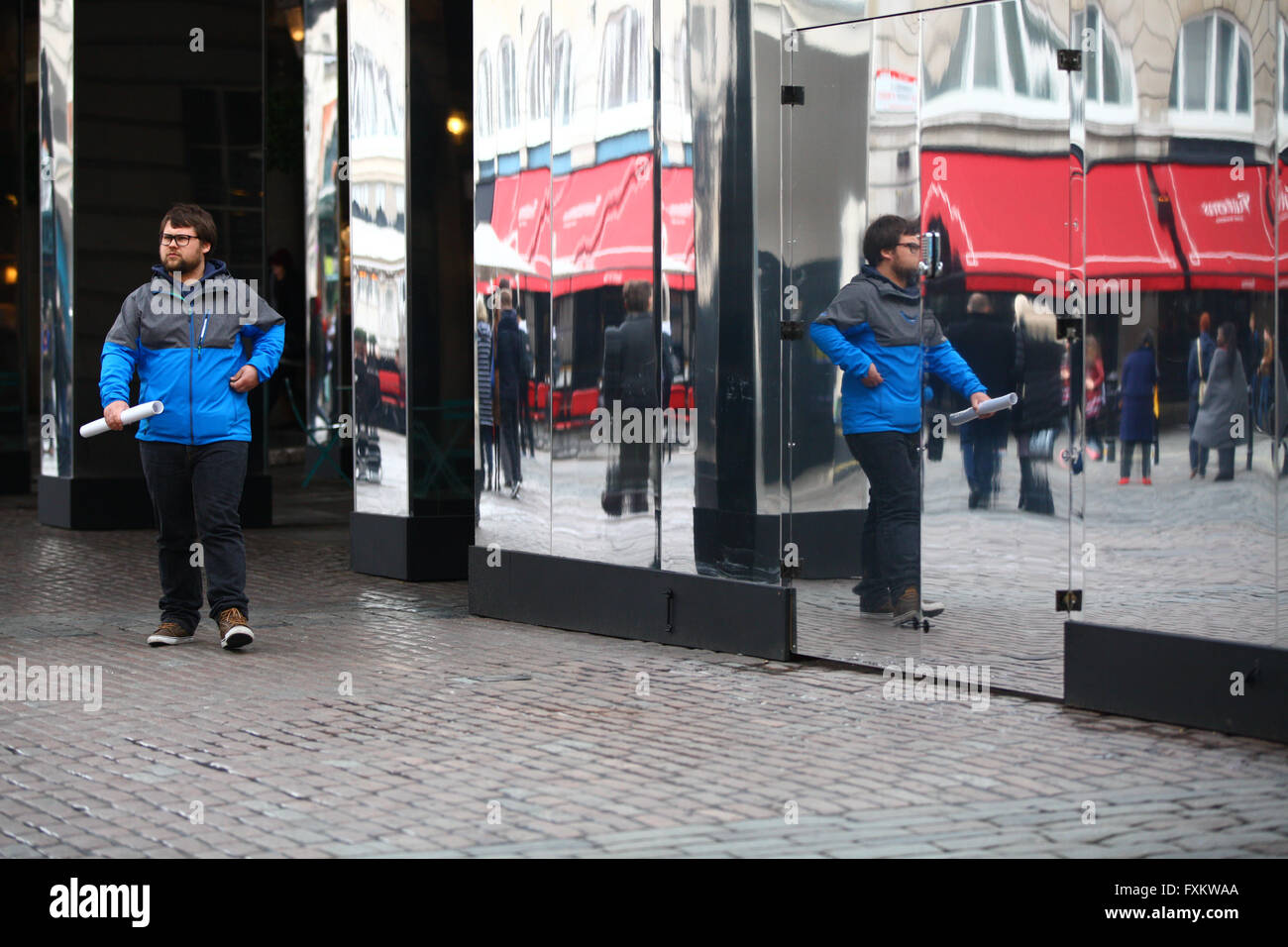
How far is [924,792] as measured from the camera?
18.1ft

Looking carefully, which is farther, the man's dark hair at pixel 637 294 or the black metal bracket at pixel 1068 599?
the man's dark hair at pixel 637 294

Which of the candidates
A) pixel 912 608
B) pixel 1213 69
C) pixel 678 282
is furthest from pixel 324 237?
pixel 1213 69

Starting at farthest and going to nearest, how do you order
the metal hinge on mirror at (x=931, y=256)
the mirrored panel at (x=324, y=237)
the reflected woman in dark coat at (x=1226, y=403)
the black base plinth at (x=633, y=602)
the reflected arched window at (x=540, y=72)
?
the mirrored panel at (x=324, y=237), the reflected arched window at (x=540, y=72), the black base plinth at (x=633, y=602), the metal hinge on mirror at (x=931, y=256), the reflected woman in dark coat at (x=1226, y=403)

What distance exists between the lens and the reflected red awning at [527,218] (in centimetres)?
921

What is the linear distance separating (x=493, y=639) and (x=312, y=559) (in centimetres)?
364

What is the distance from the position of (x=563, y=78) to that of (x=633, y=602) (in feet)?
8.43

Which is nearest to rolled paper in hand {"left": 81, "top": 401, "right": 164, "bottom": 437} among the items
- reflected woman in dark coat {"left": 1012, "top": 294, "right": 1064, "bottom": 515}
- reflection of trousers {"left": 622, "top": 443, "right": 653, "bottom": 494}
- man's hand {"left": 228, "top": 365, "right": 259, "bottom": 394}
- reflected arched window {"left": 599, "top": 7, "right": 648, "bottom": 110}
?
man's hand {"left": 228, "top": 365, "right": 259, "bottom": 394}

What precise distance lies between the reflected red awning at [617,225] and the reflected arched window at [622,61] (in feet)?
0.97

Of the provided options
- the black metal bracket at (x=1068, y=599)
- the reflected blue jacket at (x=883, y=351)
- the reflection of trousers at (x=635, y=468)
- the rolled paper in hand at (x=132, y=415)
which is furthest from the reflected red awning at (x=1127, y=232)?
the rolled paper in hand at (x=132, y=415)

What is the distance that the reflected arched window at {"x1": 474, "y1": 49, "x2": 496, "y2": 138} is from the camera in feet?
31.5

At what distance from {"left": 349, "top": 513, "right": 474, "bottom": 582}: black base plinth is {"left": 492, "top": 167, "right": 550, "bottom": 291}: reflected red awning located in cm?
210

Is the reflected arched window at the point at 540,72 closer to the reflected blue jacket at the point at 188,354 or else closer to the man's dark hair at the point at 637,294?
the man's dark hair at the point at 637,294

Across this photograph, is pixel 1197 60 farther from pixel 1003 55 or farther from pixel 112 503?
pixel 112 503
